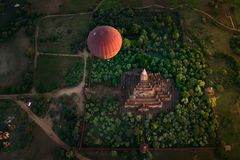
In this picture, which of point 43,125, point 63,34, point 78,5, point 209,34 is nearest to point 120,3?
point 78,5

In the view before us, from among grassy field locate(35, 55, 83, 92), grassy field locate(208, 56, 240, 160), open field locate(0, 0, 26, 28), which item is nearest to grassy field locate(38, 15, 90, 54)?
grassy field locate(35, 55, 83, 92)

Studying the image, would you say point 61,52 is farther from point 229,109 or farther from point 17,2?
point 229,109

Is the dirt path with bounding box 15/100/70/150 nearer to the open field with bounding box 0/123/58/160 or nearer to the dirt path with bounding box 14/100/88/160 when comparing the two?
the dirt path with bounding box 14/100/88/160

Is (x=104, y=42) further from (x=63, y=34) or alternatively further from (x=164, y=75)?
(x=63, y=34)

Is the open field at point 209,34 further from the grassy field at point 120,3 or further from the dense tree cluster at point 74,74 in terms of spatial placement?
the dense tree cluster at point 74,74

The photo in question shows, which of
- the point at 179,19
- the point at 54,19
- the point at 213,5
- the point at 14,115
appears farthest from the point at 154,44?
the point at 14,115

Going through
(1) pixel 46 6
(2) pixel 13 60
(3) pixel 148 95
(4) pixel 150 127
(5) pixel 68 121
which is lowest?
(5) pixel 68 121
